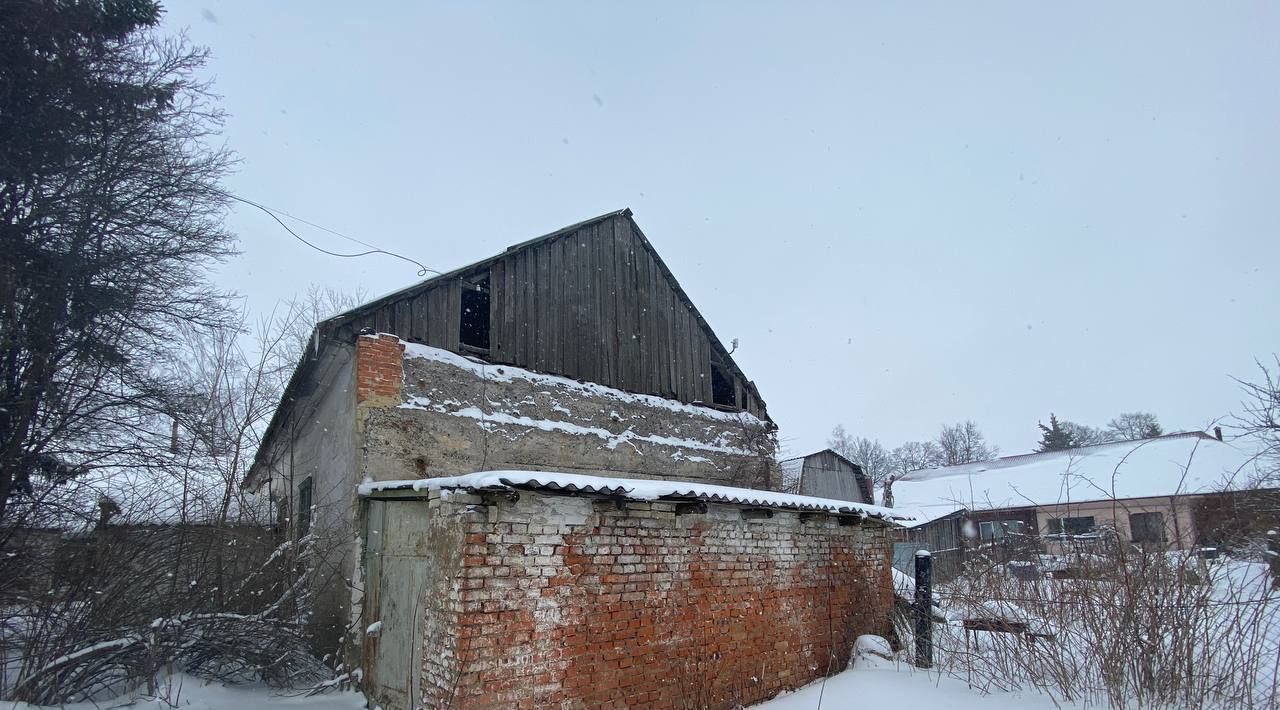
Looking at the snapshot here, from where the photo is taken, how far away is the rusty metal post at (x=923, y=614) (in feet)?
25.9

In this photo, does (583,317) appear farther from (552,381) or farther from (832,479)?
(832,479)

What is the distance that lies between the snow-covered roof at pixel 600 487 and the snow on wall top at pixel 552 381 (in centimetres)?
186

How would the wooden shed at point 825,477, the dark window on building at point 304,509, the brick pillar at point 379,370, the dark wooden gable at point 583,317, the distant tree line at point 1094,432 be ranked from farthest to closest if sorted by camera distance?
the distant tree line at point 1094,432, the wooden shed at point 825,477, the dark window on building at point 304,509, the dark wooden gable at point 583,317, the brick pillar at point 379,370

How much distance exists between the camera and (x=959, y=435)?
6712cm

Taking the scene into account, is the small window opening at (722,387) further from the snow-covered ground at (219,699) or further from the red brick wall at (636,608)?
the snow-covered ground at (219,699)

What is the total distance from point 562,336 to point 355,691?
5.35m

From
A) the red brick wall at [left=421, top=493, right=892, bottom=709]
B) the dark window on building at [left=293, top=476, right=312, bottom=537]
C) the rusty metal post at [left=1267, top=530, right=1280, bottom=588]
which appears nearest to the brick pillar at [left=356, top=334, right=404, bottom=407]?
the dark window on building at [left=293, top=476, right=312, bottom=537]

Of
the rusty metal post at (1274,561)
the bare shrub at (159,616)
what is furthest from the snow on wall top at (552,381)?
the rusty metal post at (1274,561)

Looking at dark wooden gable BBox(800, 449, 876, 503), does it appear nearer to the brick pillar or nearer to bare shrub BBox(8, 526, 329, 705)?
the brick pillar

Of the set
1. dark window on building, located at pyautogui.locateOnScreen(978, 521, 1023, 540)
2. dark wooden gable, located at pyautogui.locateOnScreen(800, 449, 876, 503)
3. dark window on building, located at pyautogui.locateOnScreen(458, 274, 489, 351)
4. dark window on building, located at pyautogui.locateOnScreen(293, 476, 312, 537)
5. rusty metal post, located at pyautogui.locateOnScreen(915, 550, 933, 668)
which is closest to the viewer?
dark window on building, located at pyautogui.locateOnScreen(978, 521, 1023, 540)

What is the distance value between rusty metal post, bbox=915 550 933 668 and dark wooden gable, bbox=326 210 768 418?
4.65 meters

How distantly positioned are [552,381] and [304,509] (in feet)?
14.7

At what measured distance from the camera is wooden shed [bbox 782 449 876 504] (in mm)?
20750

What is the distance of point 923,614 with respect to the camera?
27.2 feet
